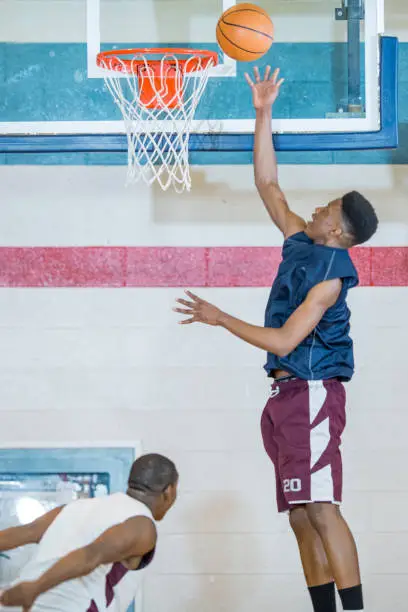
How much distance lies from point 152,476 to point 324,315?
126cm

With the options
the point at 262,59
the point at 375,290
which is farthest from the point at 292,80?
the point at 375,290

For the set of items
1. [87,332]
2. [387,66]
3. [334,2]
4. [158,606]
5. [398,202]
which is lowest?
[158,606]

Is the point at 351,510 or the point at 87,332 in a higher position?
the point at 87,332

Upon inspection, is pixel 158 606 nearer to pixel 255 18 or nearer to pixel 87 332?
pixel 87 332

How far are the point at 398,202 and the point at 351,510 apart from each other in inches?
72.8

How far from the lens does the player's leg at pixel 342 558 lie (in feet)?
13.8

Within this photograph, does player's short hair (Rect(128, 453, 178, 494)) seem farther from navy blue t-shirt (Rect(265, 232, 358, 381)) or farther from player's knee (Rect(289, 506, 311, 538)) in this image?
navy blue t-shirt (Rect(265, 232, 358, 381))

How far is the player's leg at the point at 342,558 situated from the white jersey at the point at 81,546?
0.97 meters

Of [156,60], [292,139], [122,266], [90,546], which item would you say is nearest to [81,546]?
[90,546]

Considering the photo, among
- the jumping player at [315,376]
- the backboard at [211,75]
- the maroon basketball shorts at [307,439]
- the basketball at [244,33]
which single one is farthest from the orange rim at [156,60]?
the maroon basketball shorts at [307,439]

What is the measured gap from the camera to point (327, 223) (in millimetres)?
4535

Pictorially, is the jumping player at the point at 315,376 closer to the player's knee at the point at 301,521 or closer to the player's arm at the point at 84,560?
the player's knee at the point at 301,521

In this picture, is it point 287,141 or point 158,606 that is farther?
point 158,606

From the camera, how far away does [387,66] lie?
501cm
